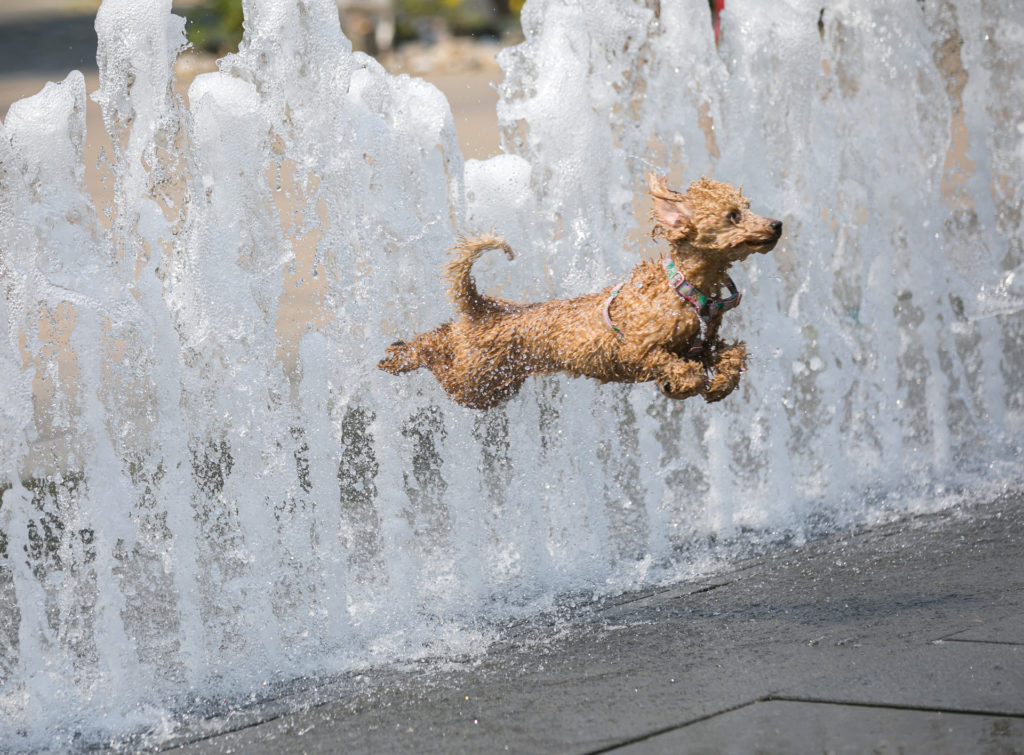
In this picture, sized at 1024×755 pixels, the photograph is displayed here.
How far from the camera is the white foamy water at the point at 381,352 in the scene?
3.99 m

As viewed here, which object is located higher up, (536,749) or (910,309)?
(910,309)

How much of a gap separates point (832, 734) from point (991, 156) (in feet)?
13.0

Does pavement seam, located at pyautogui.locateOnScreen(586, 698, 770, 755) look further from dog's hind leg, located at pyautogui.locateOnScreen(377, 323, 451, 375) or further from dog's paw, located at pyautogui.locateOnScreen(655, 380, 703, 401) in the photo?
dog's hind leg, located at pyautogui.locateOnScreen(377, 323, 451, 375)

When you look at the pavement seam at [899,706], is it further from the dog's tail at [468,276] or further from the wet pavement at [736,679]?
the dog's tail at [468,276]

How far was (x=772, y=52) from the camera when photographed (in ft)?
17.1

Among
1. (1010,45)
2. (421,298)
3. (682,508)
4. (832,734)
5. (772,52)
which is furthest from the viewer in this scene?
(1010,45)

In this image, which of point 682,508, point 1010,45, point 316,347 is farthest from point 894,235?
point 316,347

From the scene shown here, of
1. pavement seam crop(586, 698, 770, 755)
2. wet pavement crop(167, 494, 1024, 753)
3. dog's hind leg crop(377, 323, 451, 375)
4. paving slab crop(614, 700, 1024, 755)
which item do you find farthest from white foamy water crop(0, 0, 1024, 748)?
paving slab crop(614, 700, 1024, 755)

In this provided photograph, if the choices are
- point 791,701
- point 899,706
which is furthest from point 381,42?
point 899,706

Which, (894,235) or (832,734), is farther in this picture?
(894,235)

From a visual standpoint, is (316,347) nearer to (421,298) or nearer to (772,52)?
(421,298)

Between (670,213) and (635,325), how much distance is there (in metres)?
0.32

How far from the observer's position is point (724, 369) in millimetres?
3373

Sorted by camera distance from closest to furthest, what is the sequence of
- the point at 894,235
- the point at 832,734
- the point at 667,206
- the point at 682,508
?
the point at 832,734
the point at 667,206
the point at 682,508
the point at 894,235
